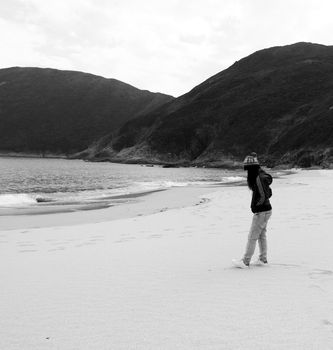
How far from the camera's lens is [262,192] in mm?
7090

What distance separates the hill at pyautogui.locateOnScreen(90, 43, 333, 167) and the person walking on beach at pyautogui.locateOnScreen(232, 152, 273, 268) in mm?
81629

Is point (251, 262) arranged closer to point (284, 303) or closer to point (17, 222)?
point (284, 303)

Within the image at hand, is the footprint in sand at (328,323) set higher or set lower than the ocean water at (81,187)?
higher

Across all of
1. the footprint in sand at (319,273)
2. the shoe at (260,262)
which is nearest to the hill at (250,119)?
the shoe at (260,262)

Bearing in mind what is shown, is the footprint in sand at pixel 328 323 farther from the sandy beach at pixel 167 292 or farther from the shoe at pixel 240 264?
the shoe at pixel 240 264

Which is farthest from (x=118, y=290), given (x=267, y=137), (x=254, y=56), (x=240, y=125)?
(x=254, y=56)

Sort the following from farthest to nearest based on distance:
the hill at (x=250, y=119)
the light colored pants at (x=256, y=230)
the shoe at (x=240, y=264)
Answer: the hill at (x=250, y=119) < the light colored pants at (x=256, y=230) < the shoe at (x=240, y=264)

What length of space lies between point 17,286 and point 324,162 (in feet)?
262

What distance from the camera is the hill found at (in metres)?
106

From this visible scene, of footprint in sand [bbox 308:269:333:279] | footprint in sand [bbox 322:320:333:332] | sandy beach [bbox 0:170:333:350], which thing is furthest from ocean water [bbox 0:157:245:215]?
footprint in sand [bbox 322:320:333:332]

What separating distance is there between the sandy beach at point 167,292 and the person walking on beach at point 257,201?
297 millimetres

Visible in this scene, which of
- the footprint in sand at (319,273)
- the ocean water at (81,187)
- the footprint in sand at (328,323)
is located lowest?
the ocean water at (81,187)

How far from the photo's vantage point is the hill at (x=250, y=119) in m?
106

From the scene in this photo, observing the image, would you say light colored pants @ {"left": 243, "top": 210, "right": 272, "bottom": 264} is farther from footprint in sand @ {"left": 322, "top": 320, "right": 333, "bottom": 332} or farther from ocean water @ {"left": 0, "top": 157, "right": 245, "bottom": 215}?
ocean water @ {"left": 0, "top": 157, "right": 245, "bottom": 215}
